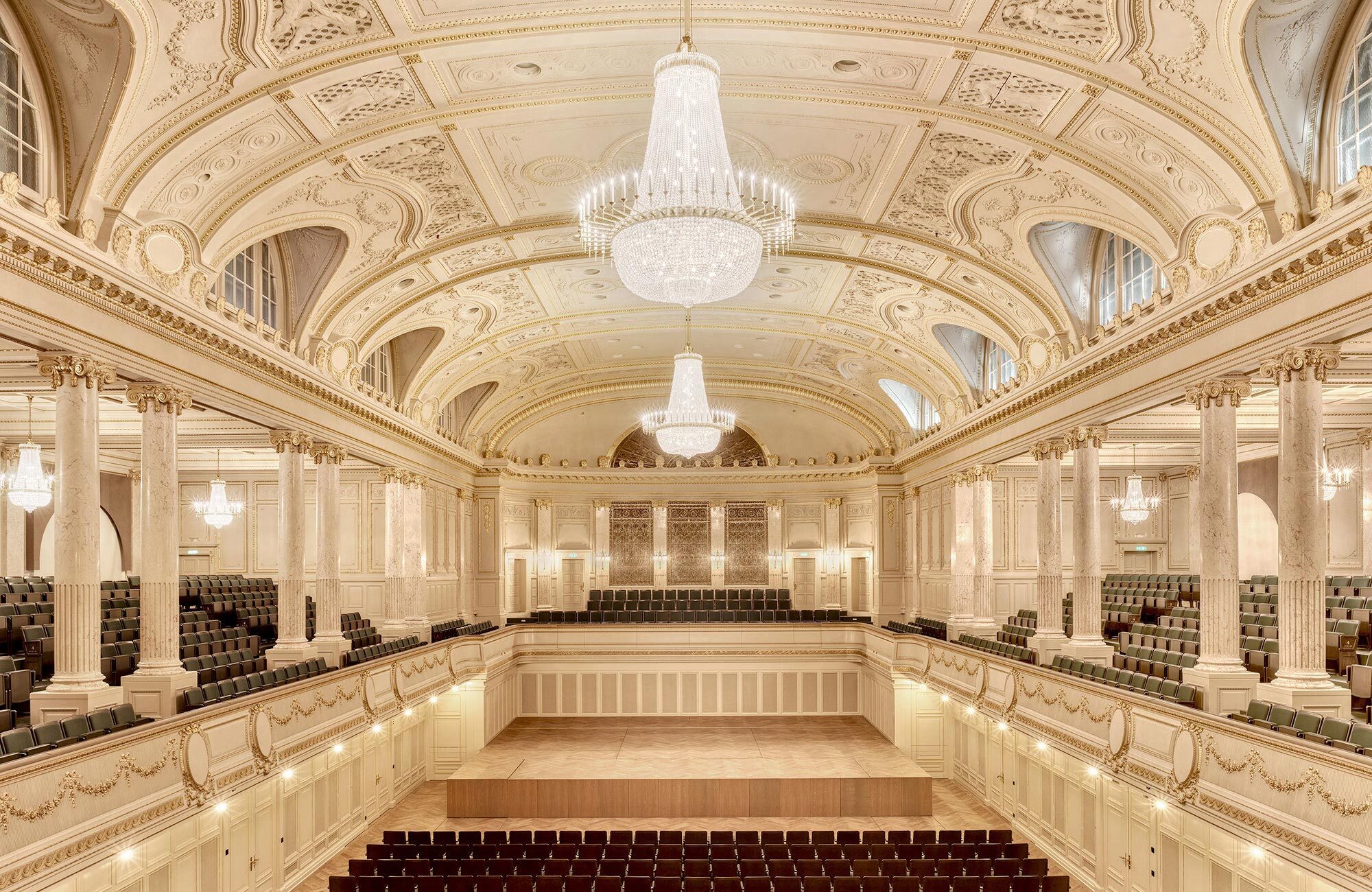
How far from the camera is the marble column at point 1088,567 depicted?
14.4 meters

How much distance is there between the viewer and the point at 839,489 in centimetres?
2805

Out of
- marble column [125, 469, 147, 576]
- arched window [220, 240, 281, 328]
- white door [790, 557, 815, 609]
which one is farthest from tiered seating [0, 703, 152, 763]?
white door [790, 557, 815, 609]

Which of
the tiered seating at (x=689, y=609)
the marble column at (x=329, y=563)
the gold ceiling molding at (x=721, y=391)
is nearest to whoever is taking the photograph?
the marble column at (x=329, y=563)

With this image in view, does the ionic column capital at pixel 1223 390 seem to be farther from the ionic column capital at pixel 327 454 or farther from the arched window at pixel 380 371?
the arched window at pixel 380 371

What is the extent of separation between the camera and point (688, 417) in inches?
584

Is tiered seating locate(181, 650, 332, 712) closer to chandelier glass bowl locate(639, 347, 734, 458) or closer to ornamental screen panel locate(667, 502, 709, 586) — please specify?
chandelier glass bowl locate(639, 347, 734, 458)

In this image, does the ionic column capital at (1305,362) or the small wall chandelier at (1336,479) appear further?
the small wall chandelier at (1336,479)

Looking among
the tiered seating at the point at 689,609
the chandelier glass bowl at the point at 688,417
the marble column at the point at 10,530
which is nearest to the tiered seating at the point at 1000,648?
the tiered seating at the point at 689,609

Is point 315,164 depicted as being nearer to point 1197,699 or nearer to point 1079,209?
point 1079,209

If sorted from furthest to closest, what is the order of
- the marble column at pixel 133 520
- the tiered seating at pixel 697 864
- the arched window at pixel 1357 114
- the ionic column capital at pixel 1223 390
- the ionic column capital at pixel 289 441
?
the marble column at pixel 133 520, the ionic column capital at pixel 289 441, the ionic column capital at pixel 1223 390, the tiered seating at pixel 697 864, the arched window at pixel 1357 114

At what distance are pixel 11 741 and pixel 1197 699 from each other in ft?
35.3

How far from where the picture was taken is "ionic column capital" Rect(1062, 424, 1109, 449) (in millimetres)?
14812

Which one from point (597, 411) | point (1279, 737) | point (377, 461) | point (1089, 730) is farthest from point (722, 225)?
point (597, 411)

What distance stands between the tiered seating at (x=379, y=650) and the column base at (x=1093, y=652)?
33.5 feet
